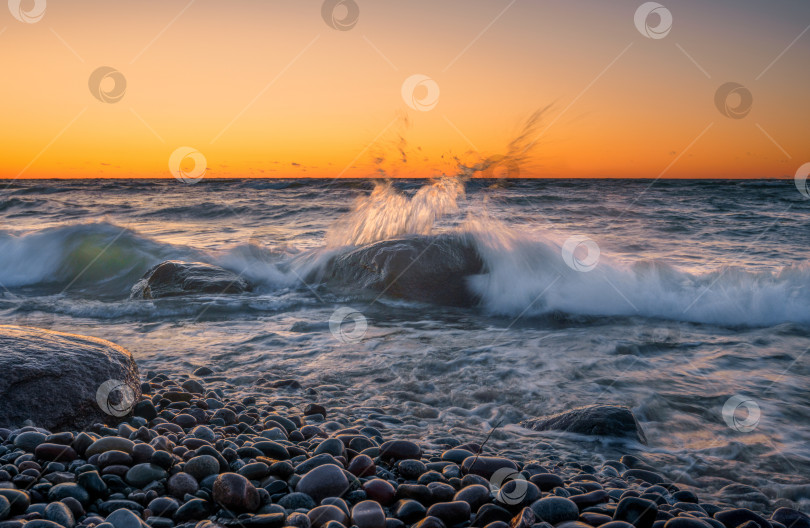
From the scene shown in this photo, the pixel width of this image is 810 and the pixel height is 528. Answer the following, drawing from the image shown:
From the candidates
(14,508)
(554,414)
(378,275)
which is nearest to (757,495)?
(554,414)

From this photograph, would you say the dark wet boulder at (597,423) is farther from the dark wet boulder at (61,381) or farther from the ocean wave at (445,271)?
the ocean wave at (445,271)

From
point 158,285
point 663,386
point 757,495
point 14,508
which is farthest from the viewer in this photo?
point 158,285

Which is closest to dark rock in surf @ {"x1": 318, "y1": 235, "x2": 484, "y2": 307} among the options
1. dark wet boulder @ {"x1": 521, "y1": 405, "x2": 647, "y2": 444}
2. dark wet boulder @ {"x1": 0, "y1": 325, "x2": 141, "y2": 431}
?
dark wet boulder @ {"x1": 521, "y1": 405, "x2": 647, "y2": 444}

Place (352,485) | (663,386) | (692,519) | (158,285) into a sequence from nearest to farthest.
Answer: (692,519)
(352,485)
(663,386)
(158,285)

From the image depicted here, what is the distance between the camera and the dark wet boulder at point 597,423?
2.96m

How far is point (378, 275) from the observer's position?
7484 millimetres

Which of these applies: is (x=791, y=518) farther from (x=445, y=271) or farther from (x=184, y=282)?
(x=184, y=282)

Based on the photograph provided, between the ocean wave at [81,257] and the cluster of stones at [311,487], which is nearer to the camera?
the cluster of stones at [311,487]

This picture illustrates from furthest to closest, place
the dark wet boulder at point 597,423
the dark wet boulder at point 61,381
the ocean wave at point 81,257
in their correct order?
the ocean wave at point 81,257
the dark wet boulder at point 597,423
the dark wet boulder at point 61,381

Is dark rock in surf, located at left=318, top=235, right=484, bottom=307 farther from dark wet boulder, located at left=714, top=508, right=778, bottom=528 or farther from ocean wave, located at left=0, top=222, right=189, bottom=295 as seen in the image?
dark wet boulder, located at left=714, top=508, right=778, bottom=528

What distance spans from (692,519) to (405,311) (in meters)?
4.68

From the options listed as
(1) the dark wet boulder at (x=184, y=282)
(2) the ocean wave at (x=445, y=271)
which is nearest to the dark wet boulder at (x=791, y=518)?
(2) the ocean wave at (x=445, y=271)

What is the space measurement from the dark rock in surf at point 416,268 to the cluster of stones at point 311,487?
14.5 ft

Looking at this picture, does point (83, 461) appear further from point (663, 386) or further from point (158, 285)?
point (158, 285)
